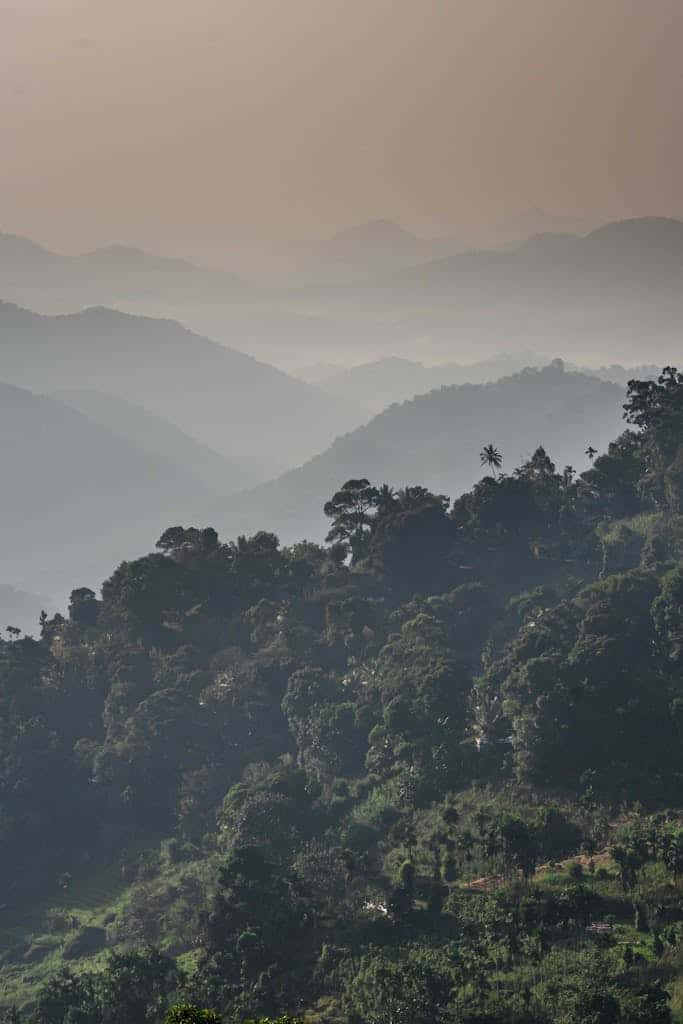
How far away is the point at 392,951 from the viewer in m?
39.8

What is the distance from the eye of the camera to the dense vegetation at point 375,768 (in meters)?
38.5

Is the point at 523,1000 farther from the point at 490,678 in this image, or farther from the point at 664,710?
the point at 490,678

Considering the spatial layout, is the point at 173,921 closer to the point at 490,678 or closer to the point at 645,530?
the point at 490,678

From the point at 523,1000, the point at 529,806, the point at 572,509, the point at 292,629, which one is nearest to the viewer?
the point at 523,1000

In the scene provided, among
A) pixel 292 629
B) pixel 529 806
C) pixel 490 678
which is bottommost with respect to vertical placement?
pixel 529 806

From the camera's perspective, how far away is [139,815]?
202 feet

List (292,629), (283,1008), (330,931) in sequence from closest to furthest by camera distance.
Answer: (283,1008), (330,931), (292,629)

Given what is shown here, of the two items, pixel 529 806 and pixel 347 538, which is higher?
pixel 347 538

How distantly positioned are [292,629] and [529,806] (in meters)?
22.8

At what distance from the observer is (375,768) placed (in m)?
56.5

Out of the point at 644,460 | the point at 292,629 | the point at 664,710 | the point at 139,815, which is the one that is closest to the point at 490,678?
the point at 664,710

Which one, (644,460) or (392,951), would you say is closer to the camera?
(392,951)

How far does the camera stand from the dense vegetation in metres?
38.5

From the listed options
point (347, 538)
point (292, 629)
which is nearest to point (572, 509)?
point (347, 538)
